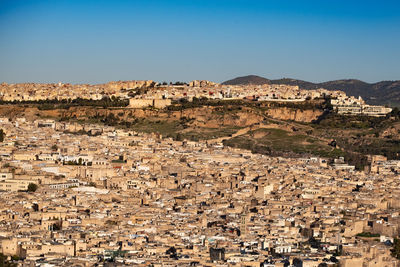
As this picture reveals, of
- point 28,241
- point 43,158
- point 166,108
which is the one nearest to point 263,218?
point 28,241

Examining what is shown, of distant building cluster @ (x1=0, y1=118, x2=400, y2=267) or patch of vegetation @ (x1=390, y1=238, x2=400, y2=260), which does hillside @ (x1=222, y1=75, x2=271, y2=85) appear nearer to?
distant building cluster @ (x1=0, y1=118, x2=400, y2=267)

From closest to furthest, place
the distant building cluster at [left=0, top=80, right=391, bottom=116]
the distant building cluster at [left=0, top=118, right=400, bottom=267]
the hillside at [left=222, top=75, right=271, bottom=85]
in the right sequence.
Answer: the distant building cluster at [left=0, top=118, right=400, bottom=267]
the distant building cluster at [left=0, top=80, right=391, bottom=116]
the hillside at [left=222, top=75, right=271, bottom=85]

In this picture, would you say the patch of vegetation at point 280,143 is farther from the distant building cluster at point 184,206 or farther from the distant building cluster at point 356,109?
the distant building cluster at point 356,109

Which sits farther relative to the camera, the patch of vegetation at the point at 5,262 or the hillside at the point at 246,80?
the hillside at the point at 246,80

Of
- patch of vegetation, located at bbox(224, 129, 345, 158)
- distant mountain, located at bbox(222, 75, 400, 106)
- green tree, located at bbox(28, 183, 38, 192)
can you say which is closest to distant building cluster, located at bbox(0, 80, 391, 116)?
patch of vegetation, located at bbox(224, 129, 345, 158)

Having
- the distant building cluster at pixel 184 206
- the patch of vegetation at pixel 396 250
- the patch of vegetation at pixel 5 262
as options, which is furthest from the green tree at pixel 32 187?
the patch of vegetation at pixel 396 250

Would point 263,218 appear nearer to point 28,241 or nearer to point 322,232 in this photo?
point 322,232
